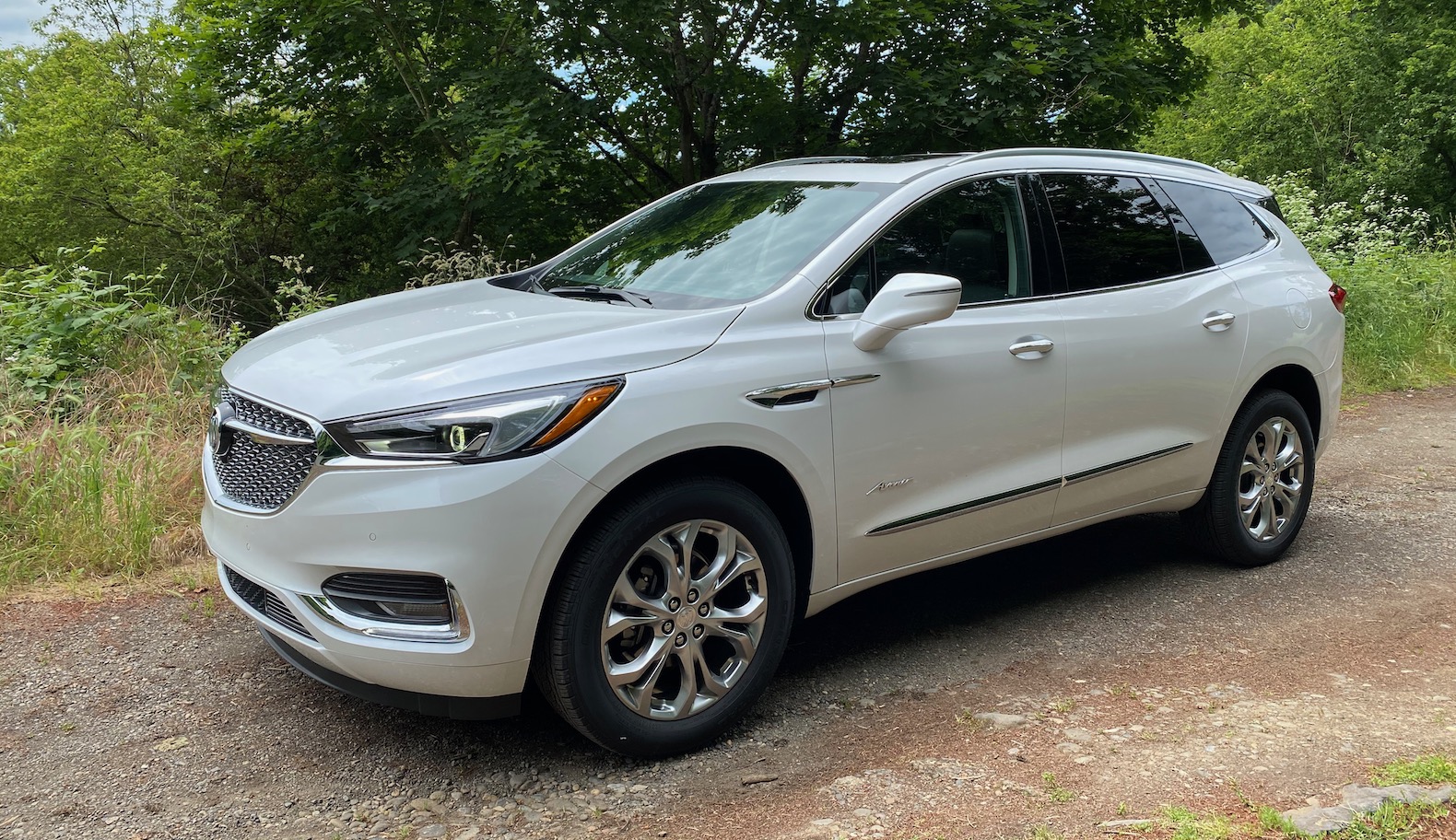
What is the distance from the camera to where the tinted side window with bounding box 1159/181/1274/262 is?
190 inches

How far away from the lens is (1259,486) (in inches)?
198

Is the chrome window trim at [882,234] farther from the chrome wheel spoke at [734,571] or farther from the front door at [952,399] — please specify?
the chrome wheel spoke at [734,571]

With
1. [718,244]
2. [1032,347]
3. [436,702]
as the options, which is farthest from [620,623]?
[1032,347]

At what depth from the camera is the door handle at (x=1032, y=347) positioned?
3.93 m

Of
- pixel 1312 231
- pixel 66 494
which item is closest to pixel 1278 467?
pixel 66 494

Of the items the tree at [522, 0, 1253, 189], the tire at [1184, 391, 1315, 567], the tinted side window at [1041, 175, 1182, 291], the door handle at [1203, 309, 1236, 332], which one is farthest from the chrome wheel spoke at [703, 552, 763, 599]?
the tree at [522, 0, 1253, 189]

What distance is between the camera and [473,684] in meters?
2.95

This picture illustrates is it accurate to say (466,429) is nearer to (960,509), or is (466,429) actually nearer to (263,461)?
(263,461)

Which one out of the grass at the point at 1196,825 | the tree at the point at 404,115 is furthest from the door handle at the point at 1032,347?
the tree at the point at 404,115

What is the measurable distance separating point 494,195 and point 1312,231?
837 centimetres

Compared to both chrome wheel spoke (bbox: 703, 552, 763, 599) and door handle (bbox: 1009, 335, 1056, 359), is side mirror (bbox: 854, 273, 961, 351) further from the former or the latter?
chrome wheel spoke (bbox: 703, 552, 763, 599)

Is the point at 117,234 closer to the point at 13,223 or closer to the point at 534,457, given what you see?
the point at 13,223

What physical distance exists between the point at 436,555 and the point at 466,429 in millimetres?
328

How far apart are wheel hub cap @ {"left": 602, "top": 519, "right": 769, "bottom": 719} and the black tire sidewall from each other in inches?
99.1
